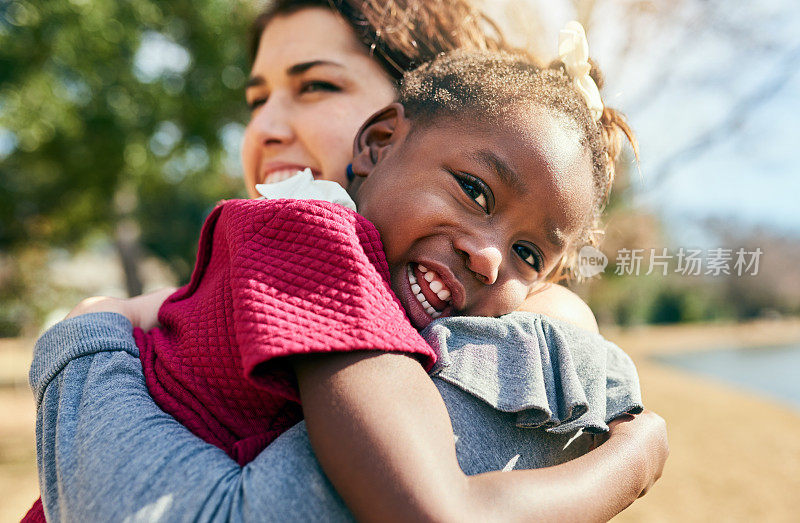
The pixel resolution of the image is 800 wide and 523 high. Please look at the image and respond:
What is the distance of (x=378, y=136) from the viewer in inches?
65.2

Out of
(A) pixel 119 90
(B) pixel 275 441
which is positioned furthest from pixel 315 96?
(A) pixel 119 90

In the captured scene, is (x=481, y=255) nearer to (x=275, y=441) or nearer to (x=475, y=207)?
(x=475, y=207)

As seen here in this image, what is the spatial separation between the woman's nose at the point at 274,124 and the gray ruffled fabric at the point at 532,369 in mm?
1058

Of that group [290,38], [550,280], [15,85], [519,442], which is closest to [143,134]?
[15,85]

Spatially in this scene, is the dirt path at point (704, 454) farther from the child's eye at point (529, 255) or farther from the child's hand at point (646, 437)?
the child's eye at point (529, 255)

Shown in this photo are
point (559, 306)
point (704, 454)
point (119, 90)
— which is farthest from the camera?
point (704, 454)

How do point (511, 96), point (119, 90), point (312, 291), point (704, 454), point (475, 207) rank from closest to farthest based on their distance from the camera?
point (312, 291), point (475, 207), point (511, 96), point (119, 90), point (704, 454)

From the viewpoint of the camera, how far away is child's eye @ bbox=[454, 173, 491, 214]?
1348 mm

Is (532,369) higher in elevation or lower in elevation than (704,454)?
higher

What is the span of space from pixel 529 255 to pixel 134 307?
41.9 inches

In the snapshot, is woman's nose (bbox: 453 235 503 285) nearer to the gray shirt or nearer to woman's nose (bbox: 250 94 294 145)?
the gray shirt

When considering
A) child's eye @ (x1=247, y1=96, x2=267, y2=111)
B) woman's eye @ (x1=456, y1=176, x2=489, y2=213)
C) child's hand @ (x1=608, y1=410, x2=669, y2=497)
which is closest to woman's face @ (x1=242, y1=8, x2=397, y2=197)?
child's eye @ (x1=247, y1=96, x2=267, y2=111)

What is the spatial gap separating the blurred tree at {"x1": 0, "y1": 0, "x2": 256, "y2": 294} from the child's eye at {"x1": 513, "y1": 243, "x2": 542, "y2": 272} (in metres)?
6.67

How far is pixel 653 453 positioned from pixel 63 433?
3.99 ft
